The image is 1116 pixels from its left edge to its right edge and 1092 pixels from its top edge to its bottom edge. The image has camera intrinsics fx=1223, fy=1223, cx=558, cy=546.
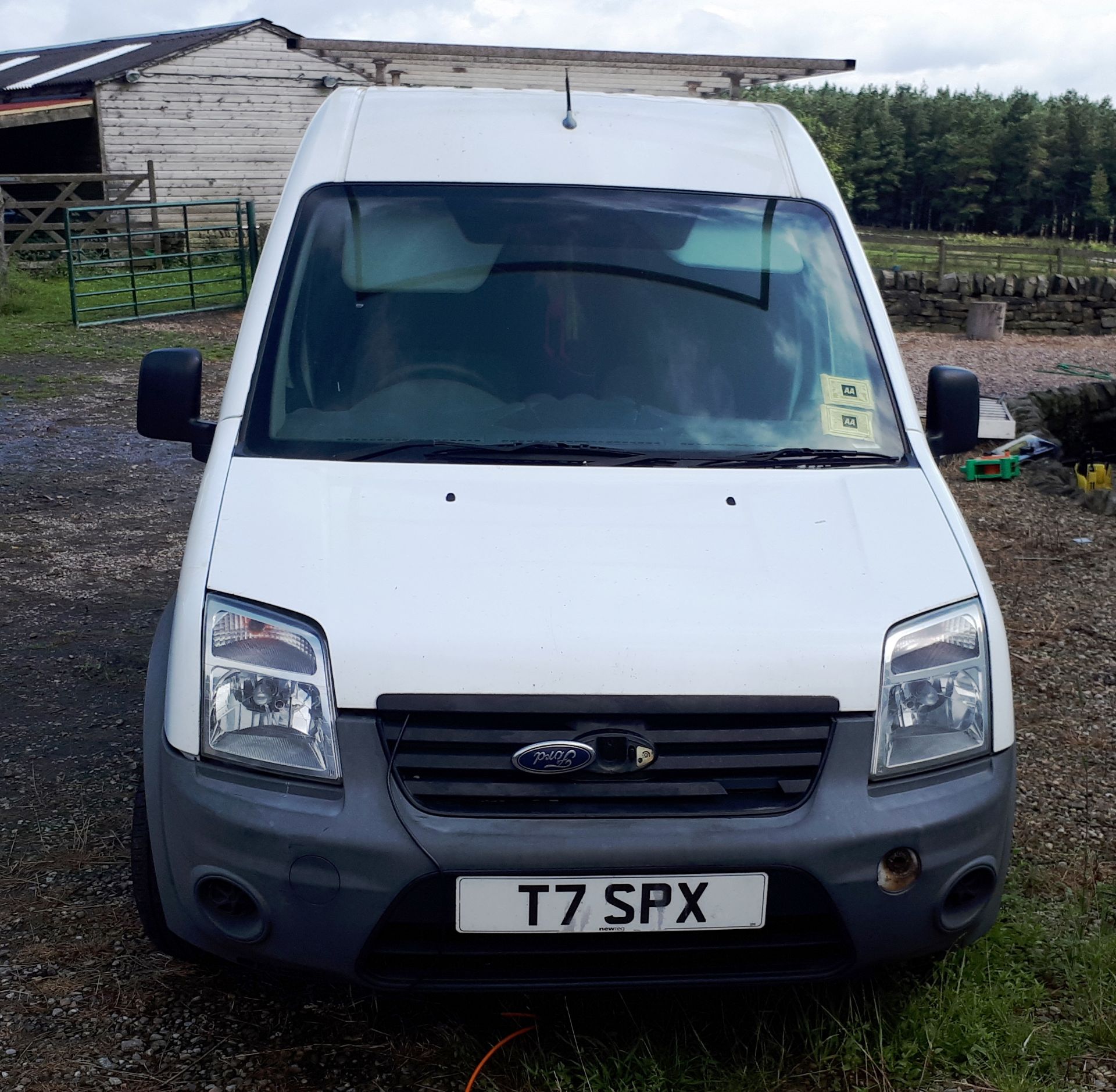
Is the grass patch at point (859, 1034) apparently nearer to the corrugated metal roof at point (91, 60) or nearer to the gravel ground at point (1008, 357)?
the gravel ground at point (1008, 357)

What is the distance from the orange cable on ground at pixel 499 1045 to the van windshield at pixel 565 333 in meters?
1.30

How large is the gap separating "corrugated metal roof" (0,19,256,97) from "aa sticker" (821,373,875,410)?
2533 centimetres

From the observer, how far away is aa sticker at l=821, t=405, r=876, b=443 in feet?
10.1

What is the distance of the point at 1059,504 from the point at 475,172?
622 cm

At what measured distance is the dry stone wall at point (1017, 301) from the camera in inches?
760

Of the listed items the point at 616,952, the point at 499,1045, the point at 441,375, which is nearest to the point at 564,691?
the point at 616,952

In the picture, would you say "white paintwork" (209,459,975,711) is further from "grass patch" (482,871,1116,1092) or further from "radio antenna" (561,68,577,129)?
"radio antenna" (561,68,577,129)

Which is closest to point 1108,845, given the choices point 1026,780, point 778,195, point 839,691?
point 1026,780

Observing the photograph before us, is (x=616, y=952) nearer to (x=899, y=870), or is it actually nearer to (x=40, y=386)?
(x=899, y=870)

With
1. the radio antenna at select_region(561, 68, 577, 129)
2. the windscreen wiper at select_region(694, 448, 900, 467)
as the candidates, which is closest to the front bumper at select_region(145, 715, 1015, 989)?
the windscreen wiper at select_region(694, 448, 900, 467)

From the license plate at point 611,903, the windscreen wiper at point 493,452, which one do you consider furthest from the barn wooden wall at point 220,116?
the license plate at point 611,903

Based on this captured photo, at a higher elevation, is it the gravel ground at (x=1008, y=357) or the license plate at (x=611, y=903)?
the license plate at (x=611, y=903)

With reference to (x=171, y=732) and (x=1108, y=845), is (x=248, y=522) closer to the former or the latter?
(x=171, y=732)

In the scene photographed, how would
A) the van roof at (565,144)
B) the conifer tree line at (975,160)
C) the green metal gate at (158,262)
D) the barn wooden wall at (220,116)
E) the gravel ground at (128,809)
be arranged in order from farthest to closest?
1. the conifer tree line at (975,160)
2. the barn wooden wall at (220,116)
3. the green metal gate at (158,262)
4. the van roof at (565,144)
5. the gravel ground at (128,809)
